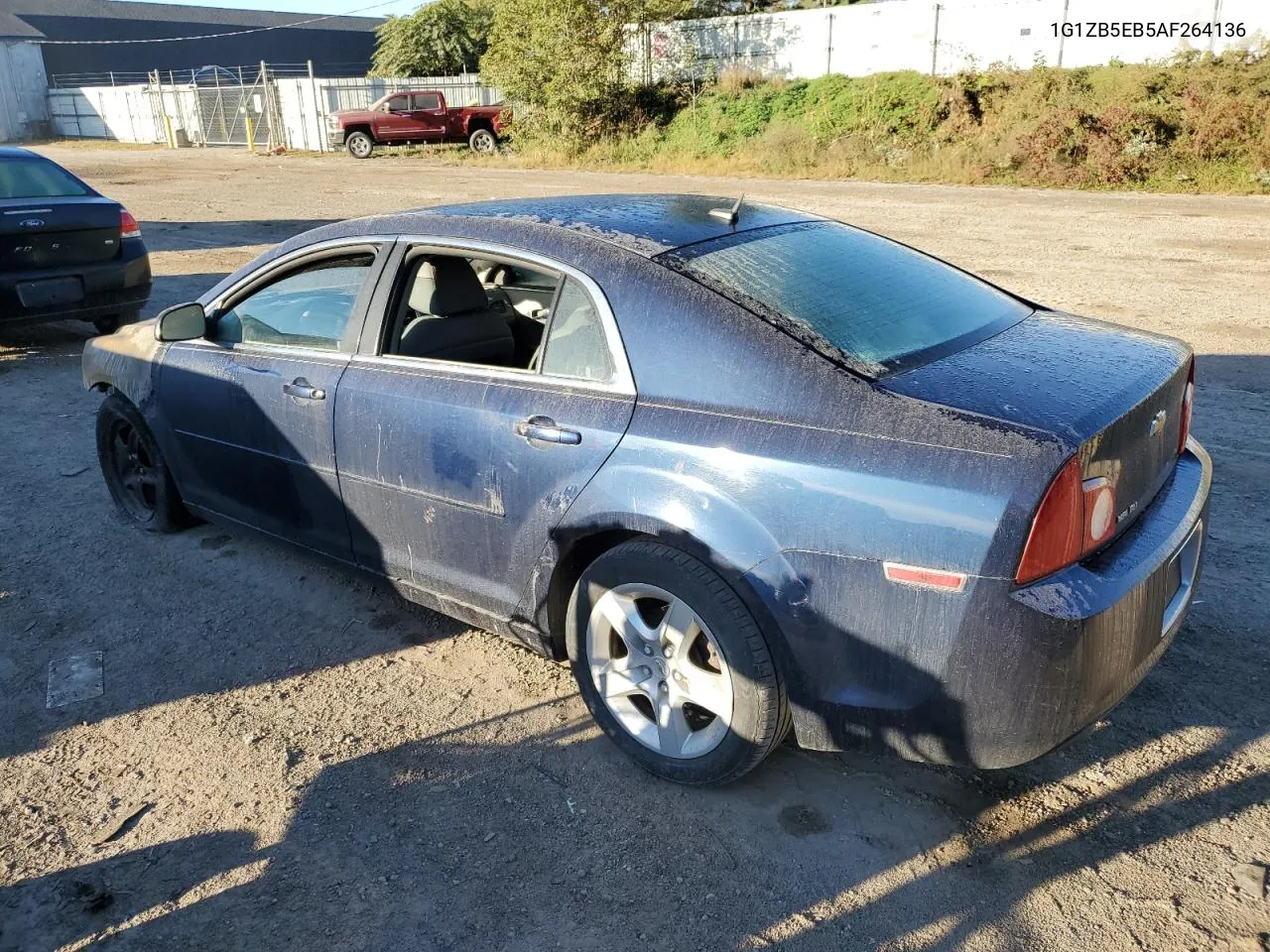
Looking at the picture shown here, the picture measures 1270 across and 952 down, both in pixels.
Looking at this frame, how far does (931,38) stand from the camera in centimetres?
2759

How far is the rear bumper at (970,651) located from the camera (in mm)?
2432

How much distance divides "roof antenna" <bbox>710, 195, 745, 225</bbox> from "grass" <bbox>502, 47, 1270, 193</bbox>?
59.1 feet

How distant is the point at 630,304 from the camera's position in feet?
10.0

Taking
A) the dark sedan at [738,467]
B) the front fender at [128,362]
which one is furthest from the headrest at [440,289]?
the front fender at [128,362]

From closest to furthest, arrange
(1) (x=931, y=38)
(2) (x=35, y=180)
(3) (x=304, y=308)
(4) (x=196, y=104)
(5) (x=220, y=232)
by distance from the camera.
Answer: (3) (x=304, y=308)
(2) (x=35, y=180)
(5) (x=220, y=232)
(1) (x=931, y=38)
(4) (x=196, y=104)

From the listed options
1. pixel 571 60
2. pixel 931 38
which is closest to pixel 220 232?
pixel 571 60

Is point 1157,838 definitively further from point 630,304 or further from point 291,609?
point 291,609

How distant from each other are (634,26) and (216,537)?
93.3ft

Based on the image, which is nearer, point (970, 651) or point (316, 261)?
point (970, 651)

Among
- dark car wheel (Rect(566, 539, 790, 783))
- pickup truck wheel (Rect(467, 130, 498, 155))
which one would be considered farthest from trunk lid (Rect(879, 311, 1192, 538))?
pickup truck wheel (Rect(467, 130, 498, 155))

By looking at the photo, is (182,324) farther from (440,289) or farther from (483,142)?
(483,142)

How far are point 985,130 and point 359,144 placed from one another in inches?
736

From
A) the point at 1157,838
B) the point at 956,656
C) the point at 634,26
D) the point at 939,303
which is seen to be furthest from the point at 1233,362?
the point at 634,26

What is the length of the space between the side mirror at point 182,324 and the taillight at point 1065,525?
3.40 m
